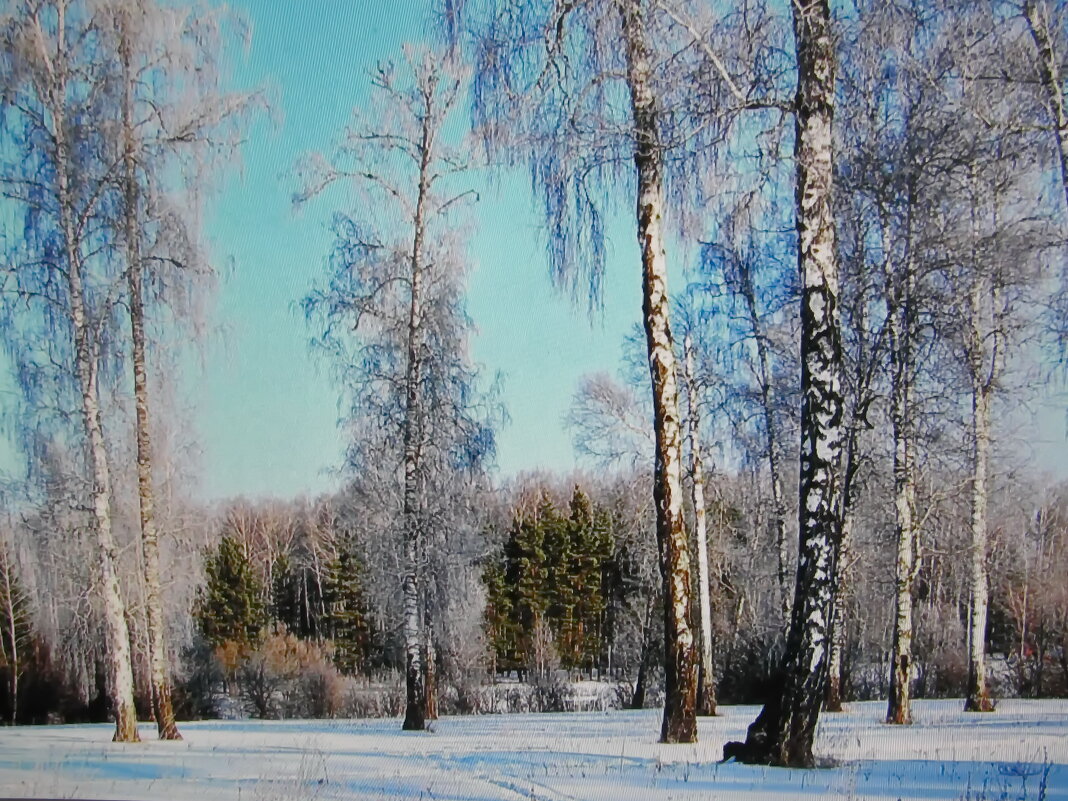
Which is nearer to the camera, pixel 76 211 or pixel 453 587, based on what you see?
pixel 76 211

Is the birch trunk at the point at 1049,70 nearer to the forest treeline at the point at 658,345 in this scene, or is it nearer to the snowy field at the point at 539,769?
the forest treeline at the point at 658,345

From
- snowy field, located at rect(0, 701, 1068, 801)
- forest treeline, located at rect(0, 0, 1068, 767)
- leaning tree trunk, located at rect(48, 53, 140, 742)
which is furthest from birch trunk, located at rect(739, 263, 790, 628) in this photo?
leaning tree trunk, located at rect(48, 53, 140, 742)

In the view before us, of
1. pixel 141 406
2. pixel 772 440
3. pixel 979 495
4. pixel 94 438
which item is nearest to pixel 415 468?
pixel 141 406

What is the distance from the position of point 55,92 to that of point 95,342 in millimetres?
2555

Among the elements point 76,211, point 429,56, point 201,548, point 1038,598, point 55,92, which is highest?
point 429,56

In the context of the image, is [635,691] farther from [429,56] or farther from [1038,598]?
[429,56]

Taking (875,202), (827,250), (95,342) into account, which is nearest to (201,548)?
(95,342)

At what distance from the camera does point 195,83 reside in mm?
10586

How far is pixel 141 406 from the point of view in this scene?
10766 mm

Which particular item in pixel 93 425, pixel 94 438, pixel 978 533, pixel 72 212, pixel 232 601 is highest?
pixel 72 212

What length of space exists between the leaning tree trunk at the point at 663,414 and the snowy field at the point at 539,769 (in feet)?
1.56

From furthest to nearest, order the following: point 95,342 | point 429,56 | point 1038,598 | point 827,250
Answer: point 1038,598
point 429,56
point 95,342
point 827,250

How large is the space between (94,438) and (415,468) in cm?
436

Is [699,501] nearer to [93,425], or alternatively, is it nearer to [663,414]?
[663,414]
